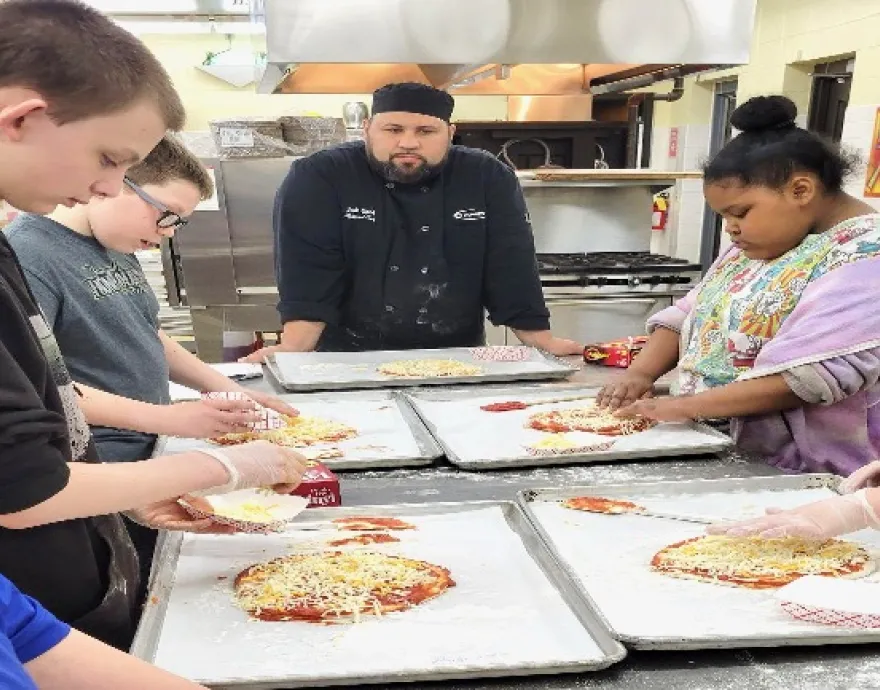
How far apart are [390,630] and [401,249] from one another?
193cm

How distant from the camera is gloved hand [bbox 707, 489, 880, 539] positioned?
1163mm

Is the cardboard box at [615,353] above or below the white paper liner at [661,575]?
above

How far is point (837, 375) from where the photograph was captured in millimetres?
1608

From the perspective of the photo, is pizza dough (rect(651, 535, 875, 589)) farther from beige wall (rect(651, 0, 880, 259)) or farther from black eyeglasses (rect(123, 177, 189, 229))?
beige wall (rect(651, 0, 880, 259))

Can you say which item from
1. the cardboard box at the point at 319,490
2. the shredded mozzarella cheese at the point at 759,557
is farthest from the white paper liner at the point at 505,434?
the shredded mozzarella cheese at the point at 759,557

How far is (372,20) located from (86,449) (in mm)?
1258

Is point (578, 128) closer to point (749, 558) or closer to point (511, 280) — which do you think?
point (511, 280)

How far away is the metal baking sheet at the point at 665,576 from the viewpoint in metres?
0.98

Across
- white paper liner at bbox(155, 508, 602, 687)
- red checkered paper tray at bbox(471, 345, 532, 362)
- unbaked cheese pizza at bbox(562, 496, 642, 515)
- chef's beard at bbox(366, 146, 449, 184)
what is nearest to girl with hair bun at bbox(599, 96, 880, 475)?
unbaked cheese pizza at bbox(562, 496, 642, 515)

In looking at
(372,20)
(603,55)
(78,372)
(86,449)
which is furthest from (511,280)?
(86,449)

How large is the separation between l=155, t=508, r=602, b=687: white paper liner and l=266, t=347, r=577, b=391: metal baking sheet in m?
0.98

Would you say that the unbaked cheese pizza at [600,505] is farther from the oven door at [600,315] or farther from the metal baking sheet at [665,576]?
the oven door at [600,315]

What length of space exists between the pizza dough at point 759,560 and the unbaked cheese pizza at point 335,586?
37cm

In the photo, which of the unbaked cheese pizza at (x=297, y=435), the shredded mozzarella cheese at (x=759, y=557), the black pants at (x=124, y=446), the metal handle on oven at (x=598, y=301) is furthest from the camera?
the metal handle on oven at (x=598, y=301)
